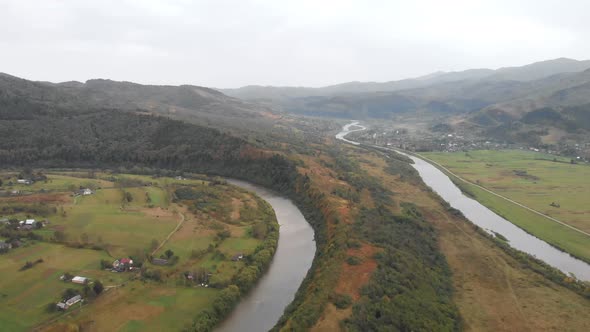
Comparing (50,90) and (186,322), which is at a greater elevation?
(50,90)

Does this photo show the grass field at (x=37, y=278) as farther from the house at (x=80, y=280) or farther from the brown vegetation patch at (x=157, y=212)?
the brown vegetation patch at (x=157, y=212)

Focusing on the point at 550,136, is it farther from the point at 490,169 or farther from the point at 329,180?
the point at 329,180

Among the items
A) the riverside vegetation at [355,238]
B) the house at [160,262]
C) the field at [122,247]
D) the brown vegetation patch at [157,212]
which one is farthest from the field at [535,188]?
the brown vegetation patch at [157,212]

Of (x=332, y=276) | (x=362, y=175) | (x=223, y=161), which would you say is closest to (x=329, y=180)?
(x=362, y=175)

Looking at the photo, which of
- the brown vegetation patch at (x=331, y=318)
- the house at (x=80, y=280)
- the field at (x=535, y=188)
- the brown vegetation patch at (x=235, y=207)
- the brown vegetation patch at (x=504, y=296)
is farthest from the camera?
the brown vegetation patch at (x=235, y=207)

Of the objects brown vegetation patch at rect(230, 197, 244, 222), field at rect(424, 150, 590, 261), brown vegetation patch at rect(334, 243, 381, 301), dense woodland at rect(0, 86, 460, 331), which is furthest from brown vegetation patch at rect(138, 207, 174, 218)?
field at rect(424, 150, 590, 261)
